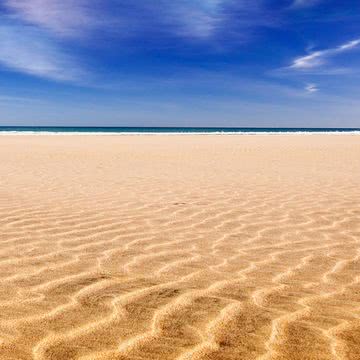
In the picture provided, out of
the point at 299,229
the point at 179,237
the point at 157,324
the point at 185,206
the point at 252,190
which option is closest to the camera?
the point at 157,324

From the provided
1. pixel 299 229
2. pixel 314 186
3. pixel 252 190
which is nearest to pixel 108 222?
pixel 299 229

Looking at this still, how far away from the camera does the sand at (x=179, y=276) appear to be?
2.55m

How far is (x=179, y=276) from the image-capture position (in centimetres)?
371

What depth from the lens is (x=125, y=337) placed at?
260cm

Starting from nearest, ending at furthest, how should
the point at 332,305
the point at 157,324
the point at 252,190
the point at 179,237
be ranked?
the point at 157,324 → the point at 332,305 → the point at 179,237 → the point at 252,190

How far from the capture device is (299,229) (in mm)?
5527

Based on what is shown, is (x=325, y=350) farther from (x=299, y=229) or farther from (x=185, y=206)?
(x=185, y=206)

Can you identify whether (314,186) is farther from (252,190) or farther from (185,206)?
(185,206)

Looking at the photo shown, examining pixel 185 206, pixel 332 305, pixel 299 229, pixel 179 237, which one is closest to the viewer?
pixel 332 305

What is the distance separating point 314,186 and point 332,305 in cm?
646

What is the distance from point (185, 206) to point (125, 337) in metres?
4.39

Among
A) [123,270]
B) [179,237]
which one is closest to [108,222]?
[179,237]

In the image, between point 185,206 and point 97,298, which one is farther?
point 185,206

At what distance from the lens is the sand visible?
8.37 ft
